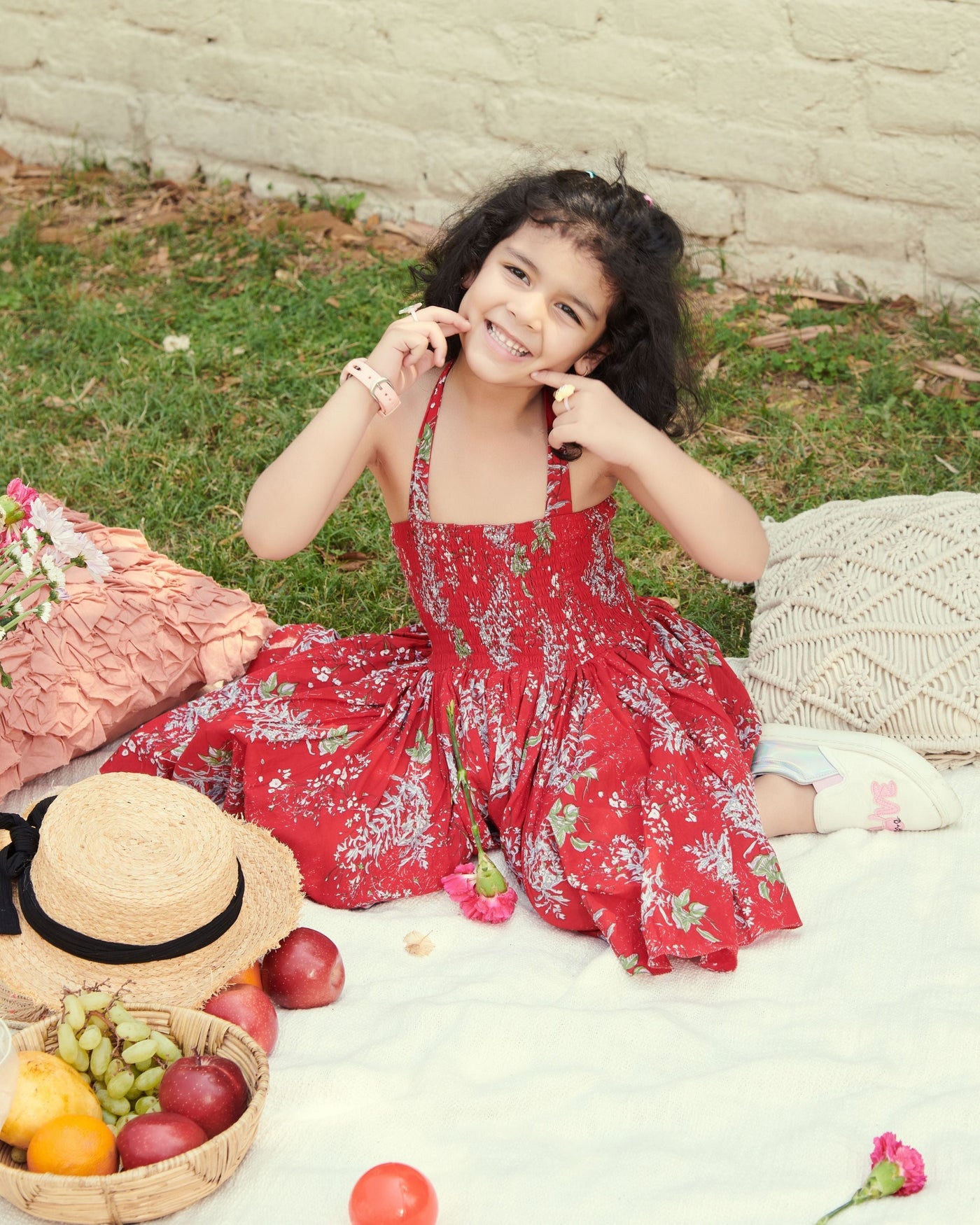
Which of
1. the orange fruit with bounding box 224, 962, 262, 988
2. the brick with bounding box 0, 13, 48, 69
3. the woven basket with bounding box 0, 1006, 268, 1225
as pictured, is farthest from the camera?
the brick with bounding box 0, 13, 48, 69

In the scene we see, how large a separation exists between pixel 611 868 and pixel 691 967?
209mm

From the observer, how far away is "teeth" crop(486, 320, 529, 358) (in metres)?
2.40

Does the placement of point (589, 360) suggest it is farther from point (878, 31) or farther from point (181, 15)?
point (181, 15)

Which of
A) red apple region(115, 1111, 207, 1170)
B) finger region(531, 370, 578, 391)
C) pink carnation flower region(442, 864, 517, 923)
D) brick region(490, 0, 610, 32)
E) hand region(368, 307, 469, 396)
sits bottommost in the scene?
pink carnation flower region(442, 864, 517, 923)

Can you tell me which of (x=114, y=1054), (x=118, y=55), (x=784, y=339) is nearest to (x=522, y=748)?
(x=114, y=1054)

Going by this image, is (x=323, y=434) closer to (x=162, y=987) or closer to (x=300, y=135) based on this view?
(x=162, y=987)

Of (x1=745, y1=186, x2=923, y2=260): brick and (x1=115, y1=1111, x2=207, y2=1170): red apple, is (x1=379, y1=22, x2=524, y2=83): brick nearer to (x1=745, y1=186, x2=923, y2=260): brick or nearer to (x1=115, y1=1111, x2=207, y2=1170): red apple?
(x1=745, y1=186, x2=923, y2=260): brick

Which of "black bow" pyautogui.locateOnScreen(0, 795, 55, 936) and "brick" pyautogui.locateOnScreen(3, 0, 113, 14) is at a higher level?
"brick" pyautogui.locateOnScreen(3, 0, 113, 14)

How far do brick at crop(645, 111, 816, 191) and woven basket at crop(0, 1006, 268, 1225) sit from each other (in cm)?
345

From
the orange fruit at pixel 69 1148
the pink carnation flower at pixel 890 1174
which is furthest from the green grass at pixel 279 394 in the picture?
the orange fruit at pixel 69 1148

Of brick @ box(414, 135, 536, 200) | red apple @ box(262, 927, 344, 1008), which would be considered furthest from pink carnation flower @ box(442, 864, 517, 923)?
brick @ box(414, 135, 536, 200)

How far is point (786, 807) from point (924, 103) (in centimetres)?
256

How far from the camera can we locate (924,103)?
13.5 feet

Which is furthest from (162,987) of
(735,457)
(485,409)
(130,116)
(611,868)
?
(130,116)
